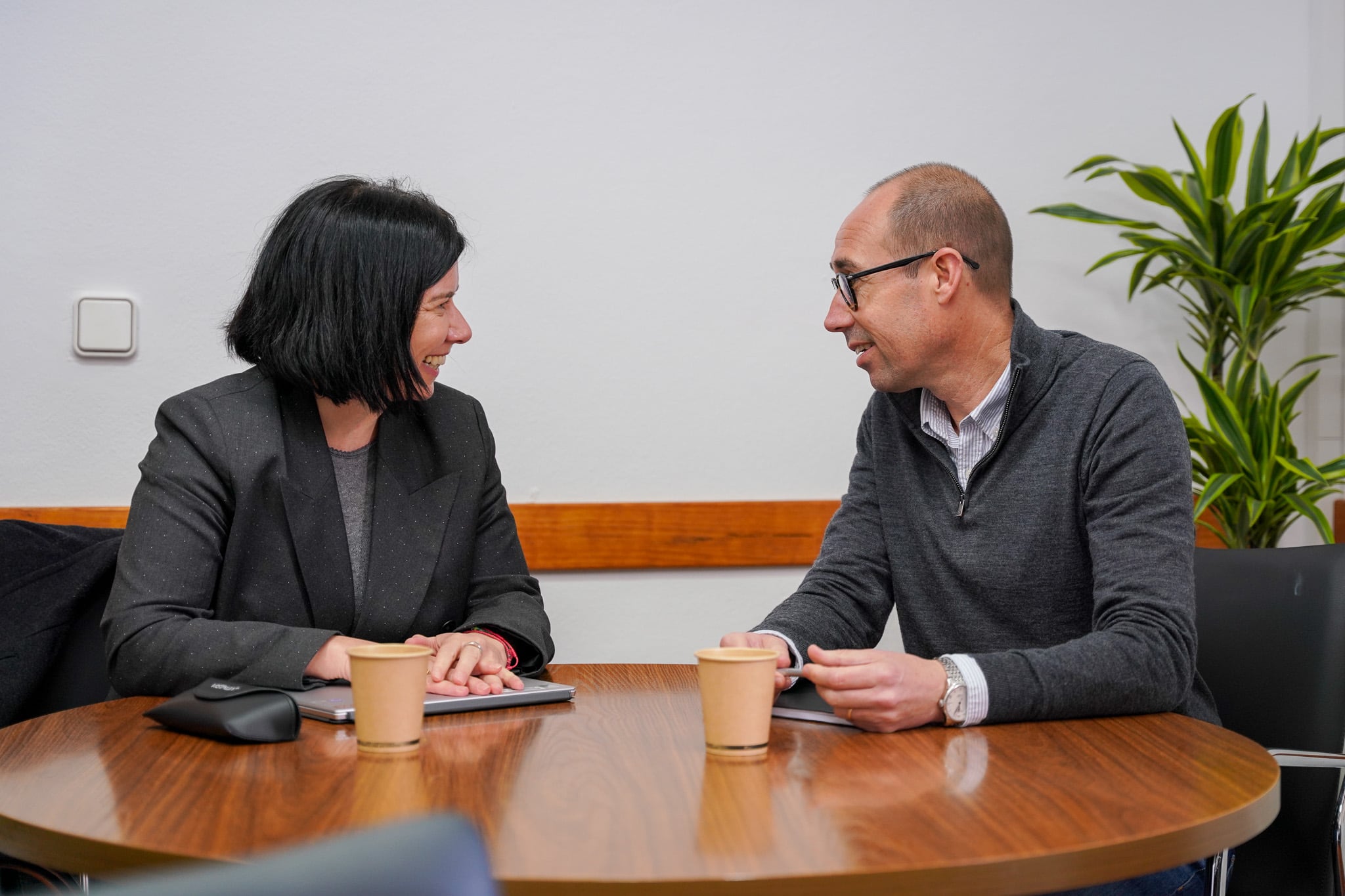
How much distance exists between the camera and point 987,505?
163 cm

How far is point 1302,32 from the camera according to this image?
2936 mm

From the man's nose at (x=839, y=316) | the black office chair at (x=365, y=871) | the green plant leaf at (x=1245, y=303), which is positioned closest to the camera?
the black office chair at (x=365, y=871)

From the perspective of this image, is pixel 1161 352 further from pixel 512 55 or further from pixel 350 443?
pixel 350 443

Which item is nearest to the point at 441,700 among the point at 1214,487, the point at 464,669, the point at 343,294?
the point at 464,669

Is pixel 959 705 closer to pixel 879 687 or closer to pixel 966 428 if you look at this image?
pixel 879 687

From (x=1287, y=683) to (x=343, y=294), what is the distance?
150 cm

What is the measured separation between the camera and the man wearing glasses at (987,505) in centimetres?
126

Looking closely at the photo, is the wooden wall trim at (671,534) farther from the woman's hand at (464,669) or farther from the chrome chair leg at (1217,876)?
the chrome chair leg at (1217,876)

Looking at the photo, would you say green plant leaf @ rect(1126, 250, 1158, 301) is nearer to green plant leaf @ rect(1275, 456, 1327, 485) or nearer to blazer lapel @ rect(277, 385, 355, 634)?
green plant leaf @ rect(1275, 456, 1327, 485)

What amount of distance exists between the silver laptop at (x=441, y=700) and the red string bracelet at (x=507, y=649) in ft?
0.54

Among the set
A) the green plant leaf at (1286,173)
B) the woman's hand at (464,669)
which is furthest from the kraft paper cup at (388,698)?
the green plant leaf at (1286,173)

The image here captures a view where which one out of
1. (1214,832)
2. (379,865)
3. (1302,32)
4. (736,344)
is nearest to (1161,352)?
(1302,32)

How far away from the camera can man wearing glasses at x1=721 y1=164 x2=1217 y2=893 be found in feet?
4.15

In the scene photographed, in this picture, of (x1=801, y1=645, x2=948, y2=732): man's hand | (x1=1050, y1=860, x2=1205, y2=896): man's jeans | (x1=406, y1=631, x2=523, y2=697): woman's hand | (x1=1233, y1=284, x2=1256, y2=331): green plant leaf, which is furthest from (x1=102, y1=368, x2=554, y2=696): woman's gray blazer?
(x1=1233, y1=284, x2=1256, y2=331): green plant leaf
